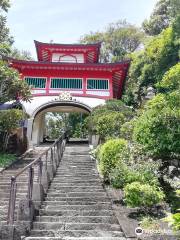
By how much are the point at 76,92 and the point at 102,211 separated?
15.2 metres

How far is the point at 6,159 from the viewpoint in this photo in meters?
15.9

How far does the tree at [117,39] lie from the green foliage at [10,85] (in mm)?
22095

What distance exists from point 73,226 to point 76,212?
2.99 feet

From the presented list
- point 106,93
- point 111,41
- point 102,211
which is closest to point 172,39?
point 106,93

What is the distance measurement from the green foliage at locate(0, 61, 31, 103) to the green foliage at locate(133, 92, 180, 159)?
1002 cm

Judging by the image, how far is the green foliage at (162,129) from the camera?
8.57 metres

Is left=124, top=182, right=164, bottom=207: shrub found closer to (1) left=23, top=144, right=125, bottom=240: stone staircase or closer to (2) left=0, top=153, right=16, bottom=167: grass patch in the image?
(1) left=23, top=144, right=125, bottom=240: stone staircase

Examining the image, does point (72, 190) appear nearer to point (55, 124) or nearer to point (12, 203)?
point (12, 203)

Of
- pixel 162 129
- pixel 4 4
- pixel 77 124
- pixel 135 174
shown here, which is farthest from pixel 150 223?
pixel 77 124

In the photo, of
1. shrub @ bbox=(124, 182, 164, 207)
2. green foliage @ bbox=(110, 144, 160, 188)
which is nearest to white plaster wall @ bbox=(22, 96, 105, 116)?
green foliage @ bbox=(110, 144, 160, 188)

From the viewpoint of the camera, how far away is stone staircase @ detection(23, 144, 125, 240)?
713cm

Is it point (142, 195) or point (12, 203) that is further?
point (142, 195)

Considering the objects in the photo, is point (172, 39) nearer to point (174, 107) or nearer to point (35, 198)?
point (174, 107)

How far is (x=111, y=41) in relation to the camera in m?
39.8
